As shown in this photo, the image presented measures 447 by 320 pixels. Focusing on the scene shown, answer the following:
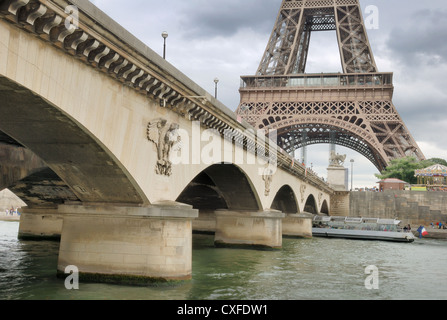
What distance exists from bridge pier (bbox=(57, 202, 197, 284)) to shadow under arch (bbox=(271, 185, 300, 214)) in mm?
25253

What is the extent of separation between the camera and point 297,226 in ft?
144

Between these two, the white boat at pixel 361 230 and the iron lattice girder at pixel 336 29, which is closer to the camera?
the white boat at pixel 361 230

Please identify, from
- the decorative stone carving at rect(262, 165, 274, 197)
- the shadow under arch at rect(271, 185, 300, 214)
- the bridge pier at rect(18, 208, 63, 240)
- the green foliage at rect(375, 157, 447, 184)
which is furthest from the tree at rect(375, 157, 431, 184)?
the bridge pier at rect(18, 208, 63, 240)

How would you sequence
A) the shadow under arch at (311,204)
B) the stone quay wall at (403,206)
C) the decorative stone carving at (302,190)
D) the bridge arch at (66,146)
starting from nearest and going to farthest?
the bridge arch at (66,146)
the decorative stone carving at (302,190)
the shadow under arch at (311,204)
the stone quay wall at (403,206)

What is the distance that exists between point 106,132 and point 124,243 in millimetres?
3843

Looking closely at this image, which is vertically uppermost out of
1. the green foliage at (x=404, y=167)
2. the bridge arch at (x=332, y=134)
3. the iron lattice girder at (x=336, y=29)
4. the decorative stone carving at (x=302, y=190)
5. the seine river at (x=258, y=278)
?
the iron lattice girder at (x=336, y=29)

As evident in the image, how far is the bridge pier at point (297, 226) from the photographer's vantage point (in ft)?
143

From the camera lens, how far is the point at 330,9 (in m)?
89.3

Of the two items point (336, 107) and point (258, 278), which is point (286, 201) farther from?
point (336, 107)

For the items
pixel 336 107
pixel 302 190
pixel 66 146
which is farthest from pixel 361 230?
pixel 66 146

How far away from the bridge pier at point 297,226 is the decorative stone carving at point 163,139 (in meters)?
29.4

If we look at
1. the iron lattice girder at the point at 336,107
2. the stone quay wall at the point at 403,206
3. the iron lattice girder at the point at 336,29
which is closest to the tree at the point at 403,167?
the iron lattice girder at the point at 336,107

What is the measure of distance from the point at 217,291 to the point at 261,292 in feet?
4.75

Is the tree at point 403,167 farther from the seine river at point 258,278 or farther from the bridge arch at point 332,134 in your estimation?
the seine river at point 258,278
